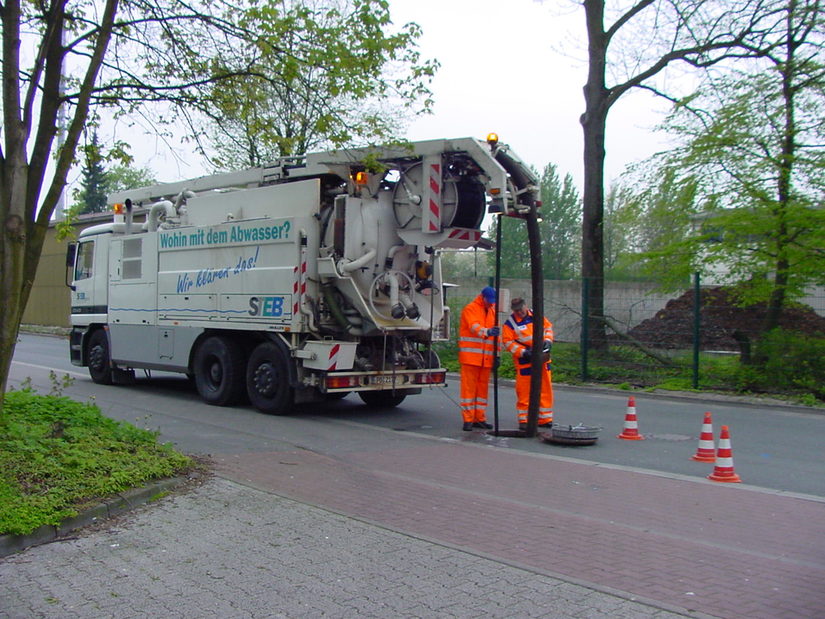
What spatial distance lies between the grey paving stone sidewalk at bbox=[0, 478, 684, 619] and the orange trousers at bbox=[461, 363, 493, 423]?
14.7 feet

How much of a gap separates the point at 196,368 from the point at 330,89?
19.2 ft

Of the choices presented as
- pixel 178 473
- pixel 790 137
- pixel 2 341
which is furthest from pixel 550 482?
pixel 790 137

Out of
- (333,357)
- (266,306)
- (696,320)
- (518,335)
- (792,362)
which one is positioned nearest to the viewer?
(518,335)

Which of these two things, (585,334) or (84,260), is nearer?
(84,260)

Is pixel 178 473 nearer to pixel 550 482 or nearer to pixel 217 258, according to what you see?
pixel 550 482

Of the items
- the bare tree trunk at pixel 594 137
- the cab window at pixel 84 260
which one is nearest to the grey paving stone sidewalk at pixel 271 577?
the cab window at pixel 84 260

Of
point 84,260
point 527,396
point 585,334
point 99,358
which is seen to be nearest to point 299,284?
point 527,396

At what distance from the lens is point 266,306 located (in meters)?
11.5

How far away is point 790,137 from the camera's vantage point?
14516 millimetres

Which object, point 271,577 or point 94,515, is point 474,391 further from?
point 271,577

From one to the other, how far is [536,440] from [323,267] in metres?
3.50

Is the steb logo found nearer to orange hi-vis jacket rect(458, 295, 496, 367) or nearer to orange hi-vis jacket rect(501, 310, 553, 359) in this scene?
orange hi-vis jacket rect(458, 295, 496, 367)

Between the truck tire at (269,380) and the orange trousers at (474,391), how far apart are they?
244 centimetres

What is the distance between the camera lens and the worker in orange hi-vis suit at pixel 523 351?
1037cm
